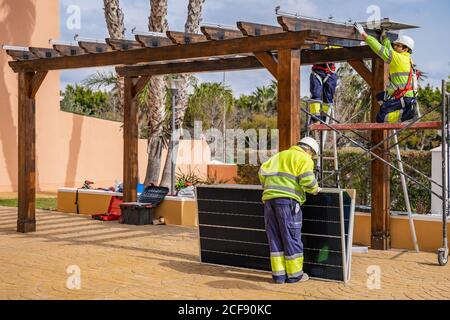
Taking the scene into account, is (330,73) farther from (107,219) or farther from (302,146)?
(107,219)

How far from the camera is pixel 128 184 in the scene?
1495cm

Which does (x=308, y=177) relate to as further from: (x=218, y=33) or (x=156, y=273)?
(x=218, y=33)

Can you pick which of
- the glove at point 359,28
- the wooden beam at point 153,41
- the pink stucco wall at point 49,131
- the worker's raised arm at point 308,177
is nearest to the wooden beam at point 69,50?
the wooden beam at point 153,41

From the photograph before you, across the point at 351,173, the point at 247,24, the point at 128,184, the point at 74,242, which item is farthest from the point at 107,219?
the point at 247,24

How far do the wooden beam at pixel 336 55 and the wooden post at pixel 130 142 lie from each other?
177 inches

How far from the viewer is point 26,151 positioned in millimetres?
13297

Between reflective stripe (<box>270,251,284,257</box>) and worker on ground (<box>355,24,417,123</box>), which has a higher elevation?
worker on ground (<box>355,24,417,123</box>)

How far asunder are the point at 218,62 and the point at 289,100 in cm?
420

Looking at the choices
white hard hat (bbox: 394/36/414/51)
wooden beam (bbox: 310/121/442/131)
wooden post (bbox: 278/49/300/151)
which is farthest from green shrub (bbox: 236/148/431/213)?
wooden post (bbox: 278/49/300/151)

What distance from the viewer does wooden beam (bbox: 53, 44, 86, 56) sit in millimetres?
12422

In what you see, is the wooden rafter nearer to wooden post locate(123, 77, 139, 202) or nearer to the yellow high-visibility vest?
wooden post locate(123, 77, 139, 202)

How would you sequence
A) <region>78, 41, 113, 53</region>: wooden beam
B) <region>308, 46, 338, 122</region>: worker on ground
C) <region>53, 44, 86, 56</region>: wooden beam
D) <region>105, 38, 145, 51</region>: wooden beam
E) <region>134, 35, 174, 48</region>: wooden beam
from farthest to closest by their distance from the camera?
<region>53, 44, 86, 56</region>: wooden beam
<region>308, 46, 338, 122</region>: worker on ground
<region>78, 41, 113, 53</region>: wooden beam
<region>105, 38, 145, 51</region>: wooden beam
<region>134, 35, 174, 48</region>: wooden beam

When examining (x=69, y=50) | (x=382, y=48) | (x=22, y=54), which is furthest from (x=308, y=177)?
(x=22, y=54)

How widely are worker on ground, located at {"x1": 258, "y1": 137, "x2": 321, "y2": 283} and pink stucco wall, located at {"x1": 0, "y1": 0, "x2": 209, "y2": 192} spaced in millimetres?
15577
